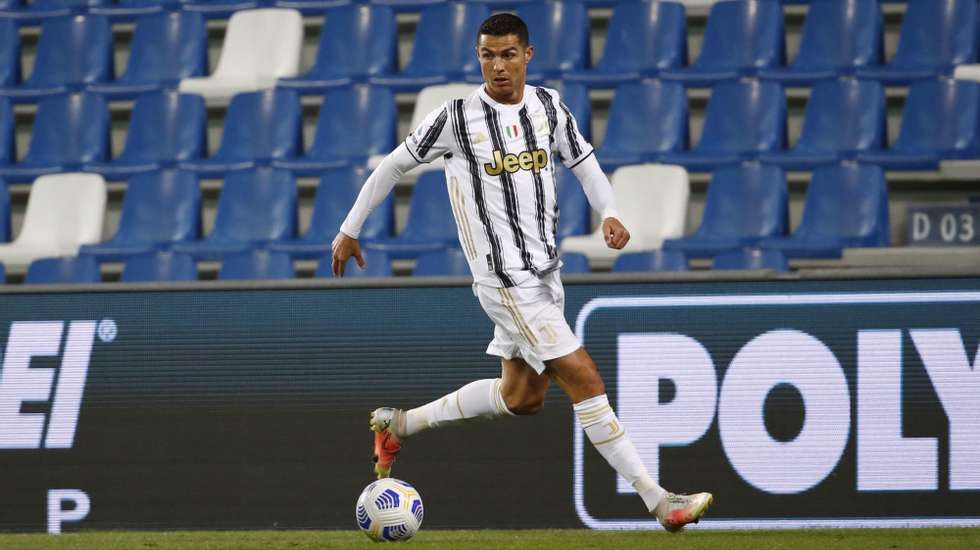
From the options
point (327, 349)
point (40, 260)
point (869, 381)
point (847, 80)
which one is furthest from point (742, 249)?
point (40, 260)

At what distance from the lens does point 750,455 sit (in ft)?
19.5

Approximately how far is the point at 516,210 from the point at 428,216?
3760mm

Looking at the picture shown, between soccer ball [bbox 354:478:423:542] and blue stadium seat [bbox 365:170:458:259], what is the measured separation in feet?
11.2

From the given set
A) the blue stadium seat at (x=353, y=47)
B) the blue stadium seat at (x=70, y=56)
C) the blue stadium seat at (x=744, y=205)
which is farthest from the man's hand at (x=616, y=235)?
the blue stadium seat at (x=70, y=56)

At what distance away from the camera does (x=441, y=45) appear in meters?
9.91

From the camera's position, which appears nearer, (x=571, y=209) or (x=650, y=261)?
(x=650, y=261)

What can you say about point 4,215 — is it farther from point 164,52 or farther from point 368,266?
point 368,266

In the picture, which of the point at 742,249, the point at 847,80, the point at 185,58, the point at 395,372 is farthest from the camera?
the point at 185,58

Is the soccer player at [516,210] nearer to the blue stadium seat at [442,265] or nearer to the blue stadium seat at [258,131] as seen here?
the blue stadium seat at [442,265]

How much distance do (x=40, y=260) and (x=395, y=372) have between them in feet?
12.2

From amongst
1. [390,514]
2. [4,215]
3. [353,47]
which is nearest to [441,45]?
[353,47]

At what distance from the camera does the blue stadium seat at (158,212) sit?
9.20m

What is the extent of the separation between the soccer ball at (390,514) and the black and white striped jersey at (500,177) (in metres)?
0.88

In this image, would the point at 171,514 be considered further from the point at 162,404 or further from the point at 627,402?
the point at 627,402
